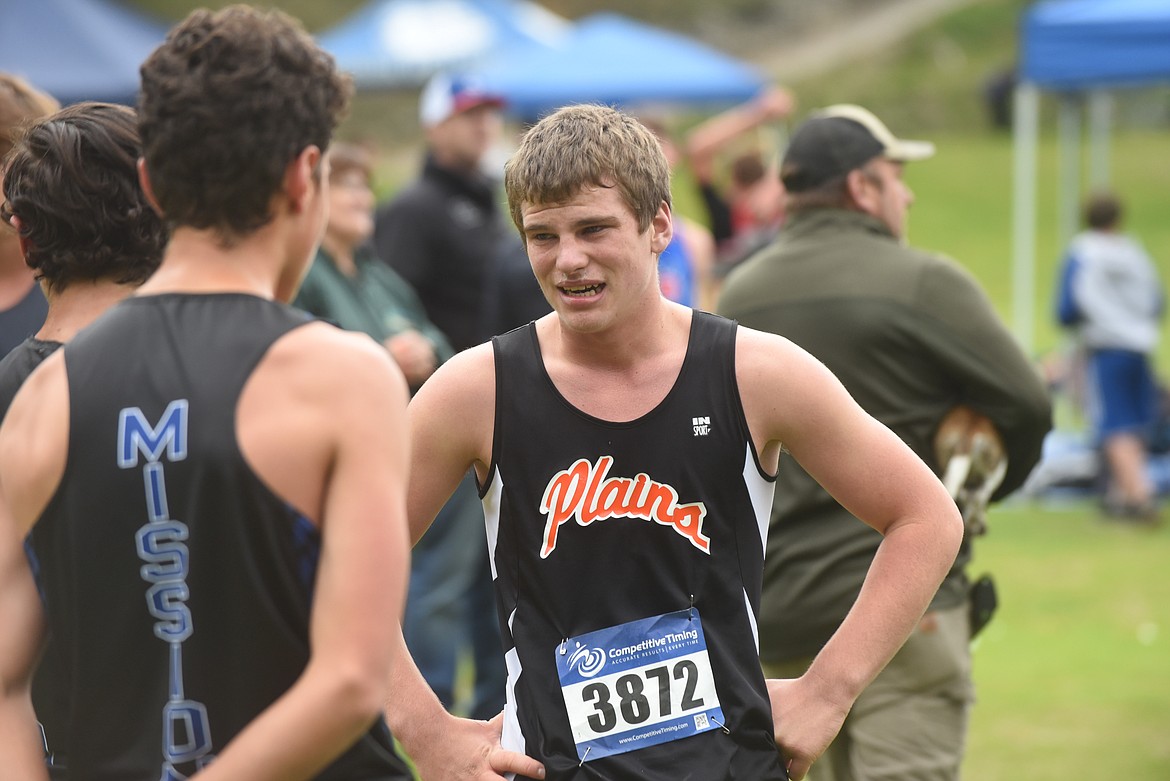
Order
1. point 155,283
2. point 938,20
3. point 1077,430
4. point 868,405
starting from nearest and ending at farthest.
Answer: point 155,283
point 868,405
point 1077,430
point 938,20

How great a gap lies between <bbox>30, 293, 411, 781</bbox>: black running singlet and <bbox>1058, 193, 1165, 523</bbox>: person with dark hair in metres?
9.48

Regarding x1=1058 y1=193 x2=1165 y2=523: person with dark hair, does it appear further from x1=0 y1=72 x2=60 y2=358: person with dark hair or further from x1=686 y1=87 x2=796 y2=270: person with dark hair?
x1=0 y1=72 x2=60 y2=358: person with dark hair

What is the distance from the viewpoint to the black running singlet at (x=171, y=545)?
1.89 metres

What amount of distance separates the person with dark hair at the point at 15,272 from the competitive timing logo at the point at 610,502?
3.91ft

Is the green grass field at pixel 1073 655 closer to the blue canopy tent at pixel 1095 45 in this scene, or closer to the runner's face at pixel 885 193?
the runner's face at pixel 885 193

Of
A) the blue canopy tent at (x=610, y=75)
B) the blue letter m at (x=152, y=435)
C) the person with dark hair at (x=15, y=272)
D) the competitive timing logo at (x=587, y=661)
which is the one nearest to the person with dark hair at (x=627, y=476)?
the competitive timing logo at (x=587, y=661)

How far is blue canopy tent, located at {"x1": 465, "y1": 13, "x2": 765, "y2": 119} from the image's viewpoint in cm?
1353

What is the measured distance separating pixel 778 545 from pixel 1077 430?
1032 centimetres

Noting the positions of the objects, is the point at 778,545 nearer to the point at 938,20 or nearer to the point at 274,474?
the point at 274,474

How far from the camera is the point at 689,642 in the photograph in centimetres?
259

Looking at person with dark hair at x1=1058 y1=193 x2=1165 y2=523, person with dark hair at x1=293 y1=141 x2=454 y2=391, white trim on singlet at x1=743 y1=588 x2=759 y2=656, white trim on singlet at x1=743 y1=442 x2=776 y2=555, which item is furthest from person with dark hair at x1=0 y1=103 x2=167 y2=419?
person with dark hair at x1=1058 y1=193 x2=1165 y2=523

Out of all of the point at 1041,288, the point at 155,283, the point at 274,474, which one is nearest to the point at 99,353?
the point at 155,283

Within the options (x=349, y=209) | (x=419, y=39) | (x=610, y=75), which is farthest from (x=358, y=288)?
(x=419, y=39)

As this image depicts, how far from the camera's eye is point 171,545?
1909 millimetres
